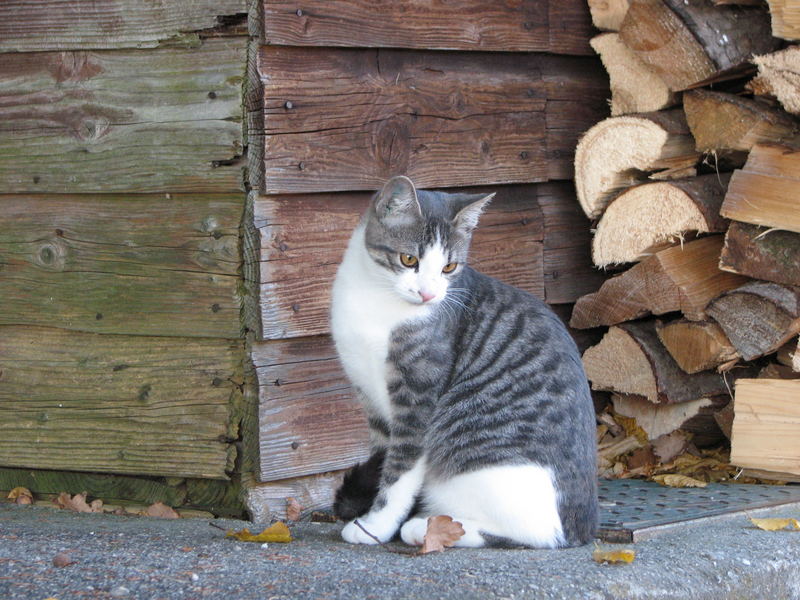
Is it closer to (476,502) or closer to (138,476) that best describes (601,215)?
(476,502)

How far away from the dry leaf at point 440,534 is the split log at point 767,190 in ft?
5.51

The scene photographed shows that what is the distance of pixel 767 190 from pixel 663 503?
1.24m

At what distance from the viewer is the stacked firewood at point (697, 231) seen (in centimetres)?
384

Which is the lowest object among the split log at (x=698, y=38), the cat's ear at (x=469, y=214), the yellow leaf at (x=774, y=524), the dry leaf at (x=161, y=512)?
the dry leaf at (x=161, y=512)

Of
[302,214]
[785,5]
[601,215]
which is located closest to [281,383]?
[302,214]

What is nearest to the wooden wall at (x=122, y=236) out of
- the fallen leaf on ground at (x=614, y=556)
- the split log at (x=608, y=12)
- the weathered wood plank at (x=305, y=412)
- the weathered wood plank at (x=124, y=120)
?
the weathered wood plank at (x=124, y=120)

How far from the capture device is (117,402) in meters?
3.68

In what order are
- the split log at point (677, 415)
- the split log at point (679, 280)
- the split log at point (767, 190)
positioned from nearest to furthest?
the split log at point (767, 190), the split log at point (679, 280), the split log at point (677, 415)

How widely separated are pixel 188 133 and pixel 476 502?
5.15ft

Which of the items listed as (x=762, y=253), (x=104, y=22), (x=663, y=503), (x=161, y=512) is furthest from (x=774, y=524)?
(x=104, y=22)

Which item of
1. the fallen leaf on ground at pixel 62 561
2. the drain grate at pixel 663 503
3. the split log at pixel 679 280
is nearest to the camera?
the fallen leaf on ground at pixel 62 561

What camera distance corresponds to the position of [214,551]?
2.97 metres

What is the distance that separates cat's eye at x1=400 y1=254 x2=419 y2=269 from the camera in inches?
122

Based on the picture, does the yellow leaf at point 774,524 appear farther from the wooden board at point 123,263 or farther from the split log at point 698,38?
the wooden board at point 123,263
